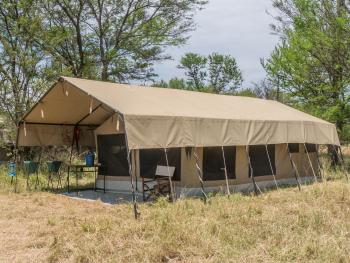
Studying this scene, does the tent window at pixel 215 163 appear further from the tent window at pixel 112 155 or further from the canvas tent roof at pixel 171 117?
the tent window at pixel 112 155

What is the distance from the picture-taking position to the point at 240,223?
6.70m

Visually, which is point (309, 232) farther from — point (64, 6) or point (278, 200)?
point (64, 6)

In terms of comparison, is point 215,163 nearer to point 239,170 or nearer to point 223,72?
point 239,170

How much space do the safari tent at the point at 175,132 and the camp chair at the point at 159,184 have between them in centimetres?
26

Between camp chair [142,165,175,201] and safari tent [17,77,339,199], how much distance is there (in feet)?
0.85

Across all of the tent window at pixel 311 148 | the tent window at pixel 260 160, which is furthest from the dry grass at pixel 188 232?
the tent window at pixel 311 148

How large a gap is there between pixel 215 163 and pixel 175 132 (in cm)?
236

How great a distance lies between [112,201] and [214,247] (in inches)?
199

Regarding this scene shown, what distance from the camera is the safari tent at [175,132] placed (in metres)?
9.01

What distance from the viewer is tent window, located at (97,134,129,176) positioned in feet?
37.5

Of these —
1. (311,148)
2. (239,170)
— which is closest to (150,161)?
(239,170)

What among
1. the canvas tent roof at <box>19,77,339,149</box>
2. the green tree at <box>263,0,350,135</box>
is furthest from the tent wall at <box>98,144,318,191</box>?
the green tree at <box>263,0,350,135</box>

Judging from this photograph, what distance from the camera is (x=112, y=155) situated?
462 inches

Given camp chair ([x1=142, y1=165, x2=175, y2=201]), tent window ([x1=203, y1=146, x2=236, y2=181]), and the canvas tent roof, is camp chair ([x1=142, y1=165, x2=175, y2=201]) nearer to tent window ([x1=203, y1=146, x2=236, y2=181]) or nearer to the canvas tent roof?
tent window ([x1=203, y1=146, x2=236, y2=181])
